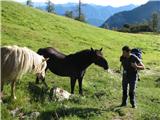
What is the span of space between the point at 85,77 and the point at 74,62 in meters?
5.80

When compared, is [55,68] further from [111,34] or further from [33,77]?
[111,34]

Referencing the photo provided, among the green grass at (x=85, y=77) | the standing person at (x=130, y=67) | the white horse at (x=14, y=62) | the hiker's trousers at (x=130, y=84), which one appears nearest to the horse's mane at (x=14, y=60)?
the white horse at (x=14, y=62)

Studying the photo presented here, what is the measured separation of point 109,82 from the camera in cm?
2294

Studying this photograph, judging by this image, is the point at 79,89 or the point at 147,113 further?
the point at 79,89

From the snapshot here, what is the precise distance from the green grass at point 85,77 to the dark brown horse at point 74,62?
44.1 inches

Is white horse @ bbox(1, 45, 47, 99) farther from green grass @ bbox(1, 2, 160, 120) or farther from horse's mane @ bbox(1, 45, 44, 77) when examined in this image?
green grass @ bbox(1, 2, 160, 120)

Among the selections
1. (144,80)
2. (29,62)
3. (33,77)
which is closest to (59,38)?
(144,80)

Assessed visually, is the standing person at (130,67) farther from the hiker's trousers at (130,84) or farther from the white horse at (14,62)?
the white horse at (14,62)

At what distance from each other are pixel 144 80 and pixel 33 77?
32.3ft

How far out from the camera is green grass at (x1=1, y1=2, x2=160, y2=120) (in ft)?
49.8

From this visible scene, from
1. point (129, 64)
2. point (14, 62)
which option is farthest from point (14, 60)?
point (129, 64)

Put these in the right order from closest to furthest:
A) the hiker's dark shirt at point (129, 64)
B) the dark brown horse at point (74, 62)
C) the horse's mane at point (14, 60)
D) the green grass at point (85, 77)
Result: 1. the horse's mane at point (14, 60)
2. the green grass at point (85, 77)
3. the hiker's dark shirt at point (129, 64)
4. the dark brown horse at point (74, 62)

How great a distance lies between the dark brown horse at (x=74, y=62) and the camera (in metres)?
17.6

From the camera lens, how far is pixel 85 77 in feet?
77.4
